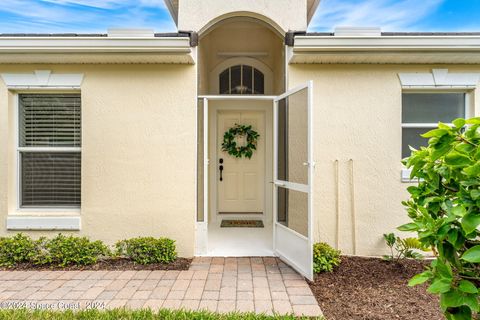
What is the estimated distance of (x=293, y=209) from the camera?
4551mm

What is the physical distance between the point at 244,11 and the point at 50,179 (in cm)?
431

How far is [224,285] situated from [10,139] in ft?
13.9

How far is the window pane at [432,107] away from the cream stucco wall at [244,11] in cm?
220

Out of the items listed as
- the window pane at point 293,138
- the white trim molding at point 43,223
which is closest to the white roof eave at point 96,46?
the window pane at point 293,138

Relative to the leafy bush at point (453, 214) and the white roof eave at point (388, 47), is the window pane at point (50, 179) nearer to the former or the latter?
the white roof eave at point (388, 47)

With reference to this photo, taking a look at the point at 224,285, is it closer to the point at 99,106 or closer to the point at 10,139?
the point at 99,106

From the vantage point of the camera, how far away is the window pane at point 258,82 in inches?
281

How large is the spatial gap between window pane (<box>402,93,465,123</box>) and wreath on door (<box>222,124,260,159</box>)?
135 inches

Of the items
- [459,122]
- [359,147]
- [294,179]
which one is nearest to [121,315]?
[294,179]

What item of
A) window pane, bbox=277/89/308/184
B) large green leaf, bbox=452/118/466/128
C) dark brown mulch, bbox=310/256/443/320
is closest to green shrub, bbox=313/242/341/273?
dark brown mulch, bbox=310/256/443/320

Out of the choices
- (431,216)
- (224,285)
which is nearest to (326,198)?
(224,285)

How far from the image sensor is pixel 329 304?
11.2ft

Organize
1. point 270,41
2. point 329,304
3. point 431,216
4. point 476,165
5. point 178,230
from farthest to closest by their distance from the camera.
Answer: point 270,41 < point 178,230 < point 329,304 < point 431,216 < point 476,165

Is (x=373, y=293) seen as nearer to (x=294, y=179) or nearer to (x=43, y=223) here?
(x=294, y=179)
